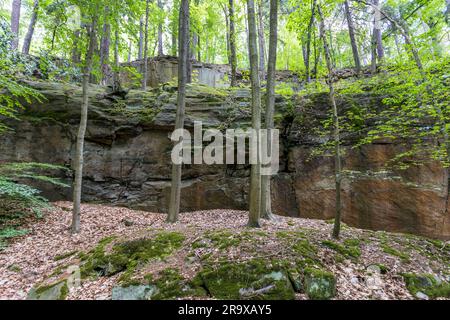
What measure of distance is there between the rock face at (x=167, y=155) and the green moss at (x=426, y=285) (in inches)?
171

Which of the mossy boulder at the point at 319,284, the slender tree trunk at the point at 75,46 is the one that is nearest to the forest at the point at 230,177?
the mossy boulder at the point at 319,284

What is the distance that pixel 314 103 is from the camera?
10.5 metres

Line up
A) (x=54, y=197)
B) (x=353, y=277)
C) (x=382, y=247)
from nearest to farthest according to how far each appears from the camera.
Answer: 1. (x=353, y=277)
2. (x=382, y=247)
3. (x=54, y=197)

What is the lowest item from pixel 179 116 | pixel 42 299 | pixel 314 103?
pixel 42 299

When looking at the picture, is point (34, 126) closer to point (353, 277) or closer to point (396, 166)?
point (353, 277)

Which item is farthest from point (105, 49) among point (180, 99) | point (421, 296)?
point (421, 296)

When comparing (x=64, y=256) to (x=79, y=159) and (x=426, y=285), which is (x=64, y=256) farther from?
(x=426, y=285)

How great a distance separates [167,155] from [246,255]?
6.70 meters

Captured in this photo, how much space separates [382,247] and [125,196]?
28.7 feet

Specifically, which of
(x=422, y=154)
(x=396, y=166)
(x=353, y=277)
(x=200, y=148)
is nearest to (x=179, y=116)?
(x=200, y=148)

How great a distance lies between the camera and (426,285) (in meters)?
4.51

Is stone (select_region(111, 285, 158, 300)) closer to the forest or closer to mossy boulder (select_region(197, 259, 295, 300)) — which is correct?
the forest

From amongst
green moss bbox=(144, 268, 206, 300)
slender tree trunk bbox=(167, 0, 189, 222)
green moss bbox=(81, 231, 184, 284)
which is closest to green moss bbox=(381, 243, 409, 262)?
green moss bbox=(144, 268, 206, 300)

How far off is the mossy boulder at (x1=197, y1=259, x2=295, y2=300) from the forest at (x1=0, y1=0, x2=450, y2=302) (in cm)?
2
